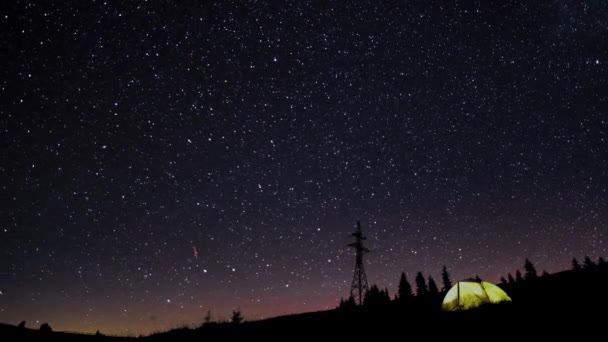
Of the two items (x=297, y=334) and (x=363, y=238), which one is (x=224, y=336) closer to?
(x=297, y=334)

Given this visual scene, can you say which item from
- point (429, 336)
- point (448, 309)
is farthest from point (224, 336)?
point (448, 309)

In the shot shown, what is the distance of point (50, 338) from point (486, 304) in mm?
16729

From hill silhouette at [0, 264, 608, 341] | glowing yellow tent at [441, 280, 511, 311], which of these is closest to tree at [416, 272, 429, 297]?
hill silhouette at [0, 264, 608, 341]

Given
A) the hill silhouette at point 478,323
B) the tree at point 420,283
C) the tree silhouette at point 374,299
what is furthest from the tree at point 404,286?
the hill silhouette at point 478,323

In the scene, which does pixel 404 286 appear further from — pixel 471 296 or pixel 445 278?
pixel 471 296

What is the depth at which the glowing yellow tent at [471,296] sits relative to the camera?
507 inches

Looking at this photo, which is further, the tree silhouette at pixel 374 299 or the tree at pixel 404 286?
the tree at pixel 404 286

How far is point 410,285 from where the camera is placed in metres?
56.8

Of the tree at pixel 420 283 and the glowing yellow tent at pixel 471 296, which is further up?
the tree at pixel 420 283

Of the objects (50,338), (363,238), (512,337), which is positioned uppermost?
(363,238)

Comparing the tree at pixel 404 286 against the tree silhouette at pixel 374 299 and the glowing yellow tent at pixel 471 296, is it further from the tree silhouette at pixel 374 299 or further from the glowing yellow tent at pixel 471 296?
the glowing yellow tent at pixel 471 296

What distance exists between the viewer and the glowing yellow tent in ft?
42.3

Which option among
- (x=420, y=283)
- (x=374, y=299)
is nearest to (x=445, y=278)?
(x=420, y=283)

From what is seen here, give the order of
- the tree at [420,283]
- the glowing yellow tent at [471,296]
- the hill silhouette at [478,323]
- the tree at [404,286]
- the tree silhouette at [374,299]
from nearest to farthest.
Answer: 1. the hill silhouette at [478,323]
2. the glowing yellow tent at [471,296]
3. the tree silhouette at [374,299]
4. the tree at [404,286]
5. the tree at [420,283]
